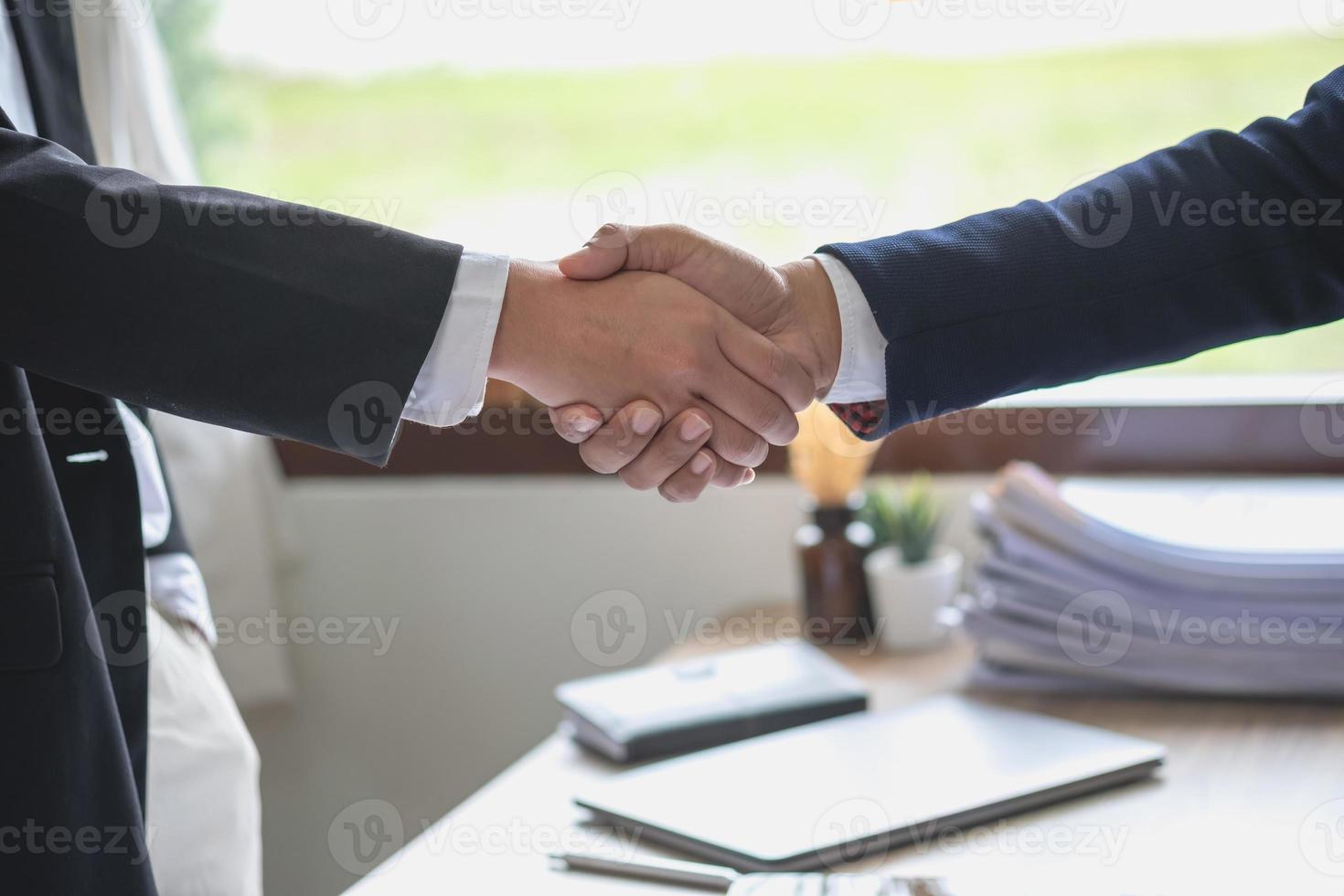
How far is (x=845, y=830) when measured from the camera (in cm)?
94

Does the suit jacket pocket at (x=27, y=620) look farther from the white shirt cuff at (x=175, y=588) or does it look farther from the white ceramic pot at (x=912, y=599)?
the white ceramic pot at (x=912, y=599)

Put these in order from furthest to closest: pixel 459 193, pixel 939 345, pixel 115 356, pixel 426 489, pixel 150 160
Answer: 1. pixel 459 193
2. pixel 426 489
3. pixel 150 160
4. pixel 939 345
5. pixel 115 356

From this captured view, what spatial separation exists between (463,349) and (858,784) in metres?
0.47

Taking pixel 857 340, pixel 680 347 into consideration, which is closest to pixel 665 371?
pixel 680 347

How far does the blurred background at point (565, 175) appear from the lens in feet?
5.70

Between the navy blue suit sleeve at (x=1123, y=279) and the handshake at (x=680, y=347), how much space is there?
0.09m

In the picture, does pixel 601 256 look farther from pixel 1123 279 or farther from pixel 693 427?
pixel 1123 279

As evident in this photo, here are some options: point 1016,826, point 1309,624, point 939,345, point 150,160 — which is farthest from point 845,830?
point 150,160

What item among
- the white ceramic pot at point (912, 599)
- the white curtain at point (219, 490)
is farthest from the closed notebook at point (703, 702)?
the white curtain at point (219, 490)

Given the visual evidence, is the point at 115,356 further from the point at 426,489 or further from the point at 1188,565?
the point at 426,489

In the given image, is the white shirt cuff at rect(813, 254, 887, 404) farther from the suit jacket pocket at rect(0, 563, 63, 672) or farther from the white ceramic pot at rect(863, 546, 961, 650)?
the suit jacket pocket at rect(0, 563, 63, 672)

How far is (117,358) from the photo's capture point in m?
0.86

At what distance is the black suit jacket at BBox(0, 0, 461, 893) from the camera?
0.86 m

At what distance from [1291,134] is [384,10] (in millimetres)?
1399
